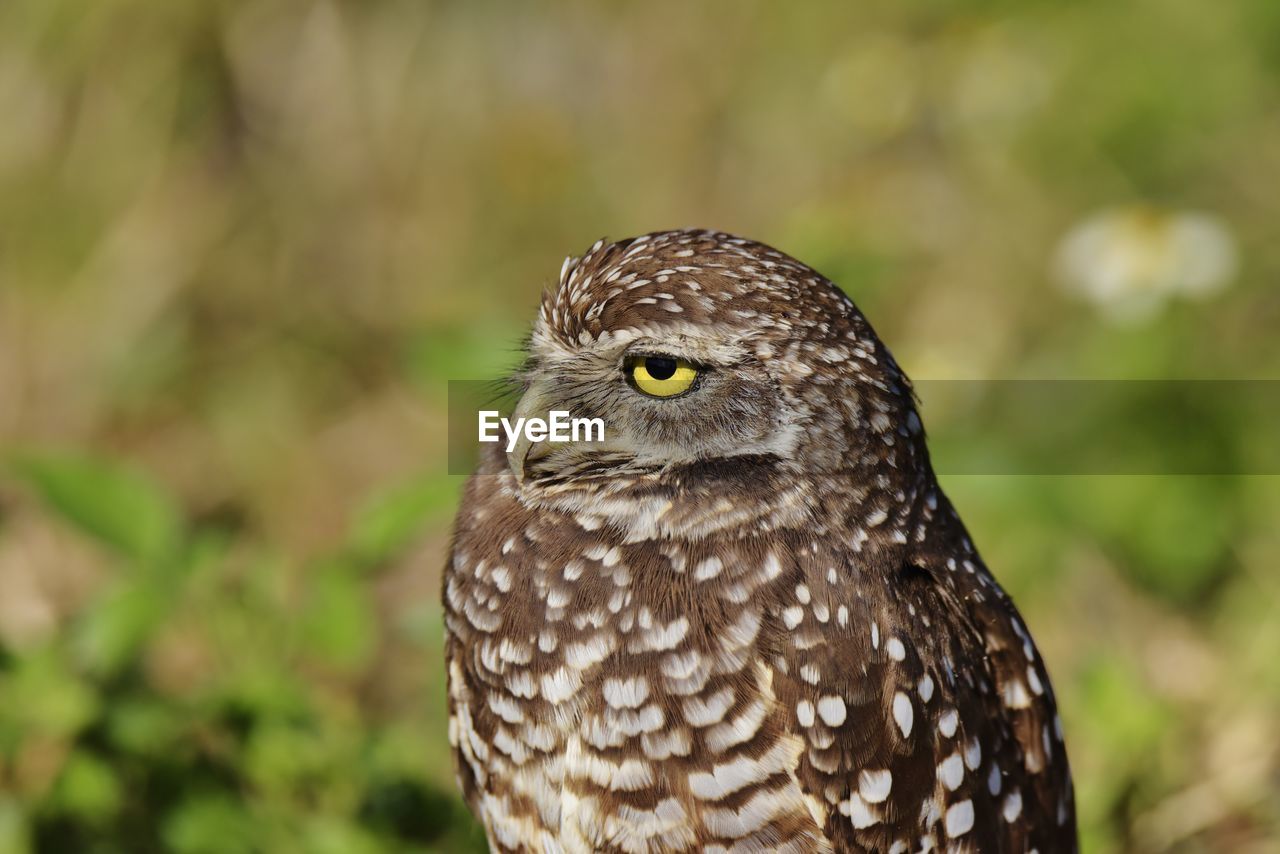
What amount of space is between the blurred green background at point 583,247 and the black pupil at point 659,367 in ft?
3.84

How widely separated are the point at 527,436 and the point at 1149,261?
2.84 metres

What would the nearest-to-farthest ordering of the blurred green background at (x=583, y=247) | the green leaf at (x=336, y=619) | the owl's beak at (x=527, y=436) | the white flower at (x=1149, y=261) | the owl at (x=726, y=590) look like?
the owl at (x=726, y=590)
the owl's beak at (x=527, y=436)
the green leaf at (x=336, y=619)
the blurred green background at (x=583, y=247)
the white flower at (x=1149, y=261)

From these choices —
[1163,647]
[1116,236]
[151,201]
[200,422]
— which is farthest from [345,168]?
[1163,647]

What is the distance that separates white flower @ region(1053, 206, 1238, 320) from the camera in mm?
4297

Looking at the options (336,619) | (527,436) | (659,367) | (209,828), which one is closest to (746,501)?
(659,367)

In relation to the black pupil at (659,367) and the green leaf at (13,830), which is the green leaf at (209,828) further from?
the black pupil at (659,367)

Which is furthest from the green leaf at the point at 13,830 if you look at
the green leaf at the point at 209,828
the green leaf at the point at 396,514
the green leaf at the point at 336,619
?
the green leaf at the point at 396,514

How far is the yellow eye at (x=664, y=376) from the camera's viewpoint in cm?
212

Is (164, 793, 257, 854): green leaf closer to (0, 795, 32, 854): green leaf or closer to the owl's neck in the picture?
(0, 795, 32, 854): green leaf

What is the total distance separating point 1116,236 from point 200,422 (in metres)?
3.50

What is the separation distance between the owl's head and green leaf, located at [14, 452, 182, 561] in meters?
1.06

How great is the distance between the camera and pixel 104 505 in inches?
116

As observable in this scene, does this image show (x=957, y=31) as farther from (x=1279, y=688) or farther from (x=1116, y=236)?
(x=1279, y=688)

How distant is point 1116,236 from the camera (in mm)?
4441
